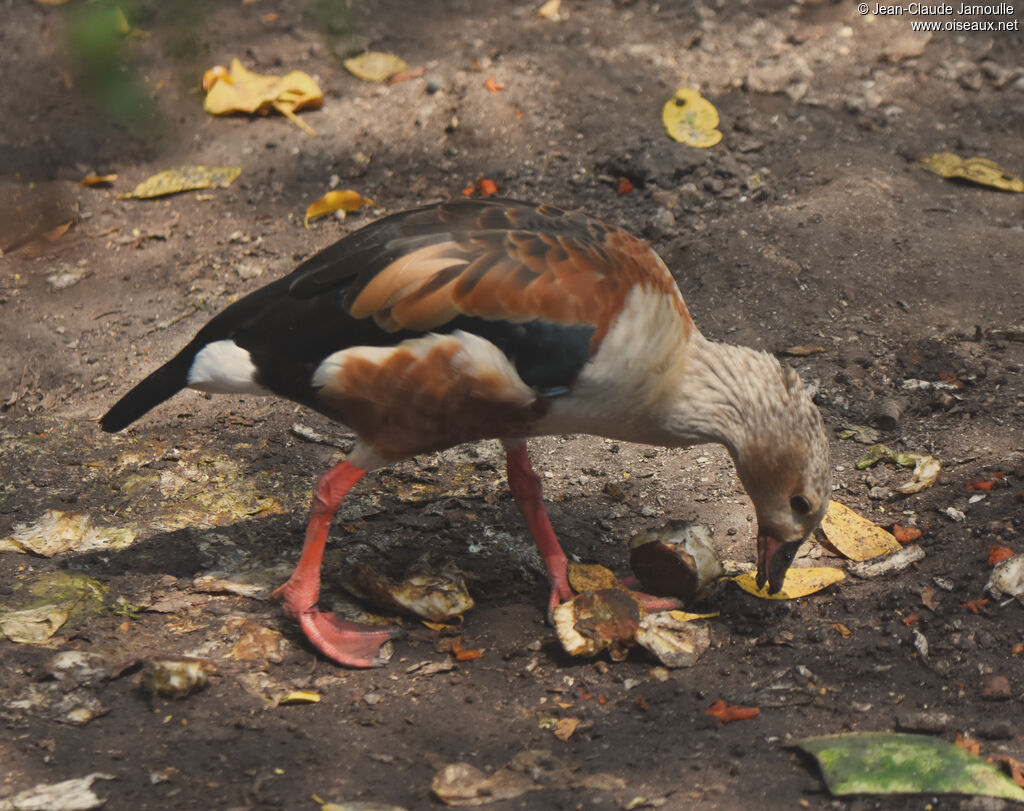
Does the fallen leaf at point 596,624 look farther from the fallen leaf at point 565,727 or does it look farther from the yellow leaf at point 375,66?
the yellow leaf at point 375,66

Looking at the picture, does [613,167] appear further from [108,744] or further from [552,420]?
[108,744]

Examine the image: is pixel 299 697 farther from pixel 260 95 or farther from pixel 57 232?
pixel 260 95

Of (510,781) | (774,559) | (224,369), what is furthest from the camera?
(224,369)

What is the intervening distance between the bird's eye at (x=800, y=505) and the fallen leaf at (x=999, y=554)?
2.09 ft

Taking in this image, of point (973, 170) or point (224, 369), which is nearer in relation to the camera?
point (224, 369)

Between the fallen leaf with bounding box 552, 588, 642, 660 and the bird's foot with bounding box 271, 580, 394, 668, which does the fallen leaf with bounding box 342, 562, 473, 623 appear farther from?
the fallen leaf with bounding box 552, 588, 642, 660

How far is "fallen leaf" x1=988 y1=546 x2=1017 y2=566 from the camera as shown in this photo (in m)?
3.65

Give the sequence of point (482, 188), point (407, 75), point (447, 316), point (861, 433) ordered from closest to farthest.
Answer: point (447, 316) < point (861, 433) < point (482, 188) < point (407, 75)

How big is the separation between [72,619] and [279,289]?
1.30 meters

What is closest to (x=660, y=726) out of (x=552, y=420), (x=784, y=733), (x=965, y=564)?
(x=784, y=733)

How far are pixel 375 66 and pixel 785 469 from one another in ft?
14.9

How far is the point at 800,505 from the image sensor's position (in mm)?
3648

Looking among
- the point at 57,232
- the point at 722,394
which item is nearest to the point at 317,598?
the point at 722,394

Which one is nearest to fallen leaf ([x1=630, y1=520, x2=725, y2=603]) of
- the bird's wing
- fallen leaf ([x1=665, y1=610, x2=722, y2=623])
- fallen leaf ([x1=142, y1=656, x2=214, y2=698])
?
fallen leaf ([x1=665, y1=610, x2=722, y2=623])
